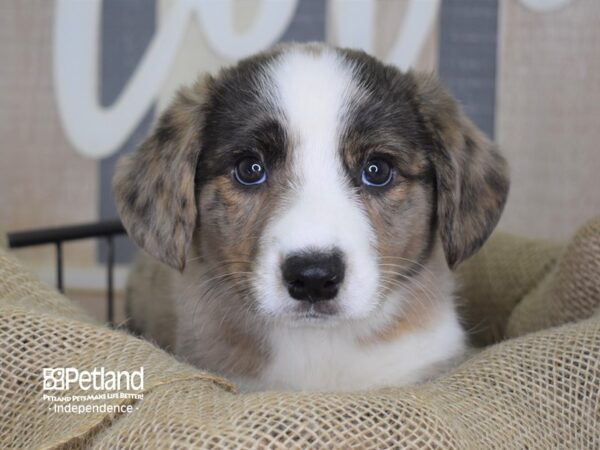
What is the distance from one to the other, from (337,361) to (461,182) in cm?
61

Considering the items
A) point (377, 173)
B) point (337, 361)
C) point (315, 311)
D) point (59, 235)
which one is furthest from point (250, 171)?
point (59, 235)

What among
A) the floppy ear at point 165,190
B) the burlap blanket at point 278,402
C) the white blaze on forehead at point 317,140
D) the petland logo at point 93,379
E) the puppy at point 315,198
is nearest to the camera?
the burlap blanket at point 278,402

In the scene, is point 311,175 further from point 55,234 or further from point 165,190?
point 55,234

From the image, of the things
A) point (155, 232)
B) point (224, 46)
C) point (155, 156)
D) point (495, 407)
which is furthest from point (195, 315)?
point (224, 46)

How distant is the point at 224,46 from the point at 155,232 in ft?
6.04

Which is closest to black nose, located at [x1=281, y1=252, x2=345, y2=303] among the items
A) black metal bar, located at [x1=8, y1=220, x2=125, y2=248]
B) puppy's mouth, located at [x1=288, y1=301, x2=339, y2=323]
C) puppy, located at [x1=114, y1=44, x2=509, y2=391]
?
puppy's mouth, located at [x1=288, y1=301, x2=339, y2=323]

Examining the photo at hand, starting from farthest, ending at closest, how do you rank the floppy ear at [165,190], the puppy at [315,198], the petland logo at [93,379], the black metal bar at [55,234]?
the black metal bar at [55,234] < the floppy ear at [165,190] < the puppy at [315,198] < the petland logo at [93,379]

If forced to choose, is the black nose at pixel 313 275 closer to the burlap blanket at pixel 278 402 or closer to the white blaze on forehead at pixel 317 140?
the white blaze on forehead at pixel 317 140

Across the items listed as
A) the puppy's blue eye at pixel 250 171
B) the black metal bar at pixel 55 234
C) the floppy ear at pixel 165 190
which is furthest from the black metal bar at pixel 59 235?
the puppy's blue eye at pixel 250 171

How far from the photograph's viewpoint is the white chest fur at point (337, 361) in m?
2.33

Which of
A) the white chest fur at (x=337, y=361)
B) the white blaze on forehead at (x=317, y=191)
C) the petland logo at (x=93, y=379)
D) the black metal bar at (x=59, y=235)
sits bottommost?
the white chest fur at (x=337, y=361)

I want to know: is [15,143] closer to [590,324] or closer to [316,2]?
[316,2]

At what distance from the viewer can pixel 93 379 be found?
1.74 metres

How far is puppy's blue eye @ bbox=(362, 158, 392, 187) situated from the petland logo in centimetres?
81
